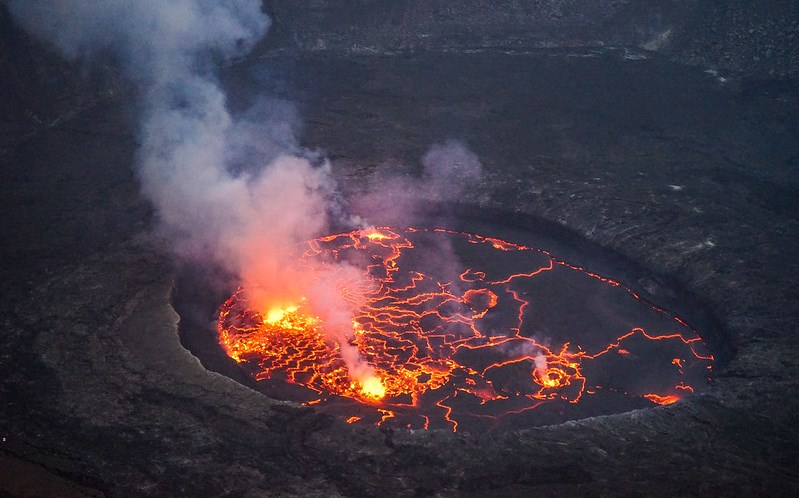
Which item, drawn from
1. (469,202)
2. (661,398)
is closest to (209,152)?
(469,202)

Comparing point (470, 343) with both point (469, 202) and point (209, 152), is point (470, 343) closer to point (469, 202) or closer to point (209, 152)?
point (469, 202)

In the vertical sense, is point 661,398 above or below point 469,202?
below

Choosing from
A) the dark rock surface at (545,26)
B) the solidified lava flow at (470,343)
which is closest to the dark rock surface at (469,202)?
the solidified lava flow at (470,343)

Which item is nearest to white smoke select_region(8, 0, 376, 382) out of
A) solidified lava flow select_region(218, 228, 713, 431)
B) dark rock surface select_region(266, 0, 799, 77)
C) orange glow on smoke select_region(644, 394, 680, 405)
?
solidified lava flow select_region(218, 228, 713, 431)

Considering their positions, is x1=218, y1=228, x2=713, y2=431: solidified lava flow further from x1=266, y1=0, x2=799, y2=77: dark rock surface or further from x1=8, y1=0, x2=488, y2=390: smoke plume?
x1=266, y1=0, x2=799, y2=77: dark rock surface

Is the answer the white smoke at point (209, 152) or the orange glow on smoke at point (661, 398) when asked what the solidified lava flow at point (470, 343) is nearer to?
the orange glow on smoke at point (661, 398)

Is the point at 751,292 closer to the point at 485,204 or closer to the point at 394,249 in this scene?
the point at 485,204

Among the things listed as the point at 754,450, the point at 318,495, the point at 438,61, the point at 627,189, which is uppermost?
the point at 438,61

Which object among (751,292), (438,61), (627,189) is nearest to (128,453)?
(751,292)
